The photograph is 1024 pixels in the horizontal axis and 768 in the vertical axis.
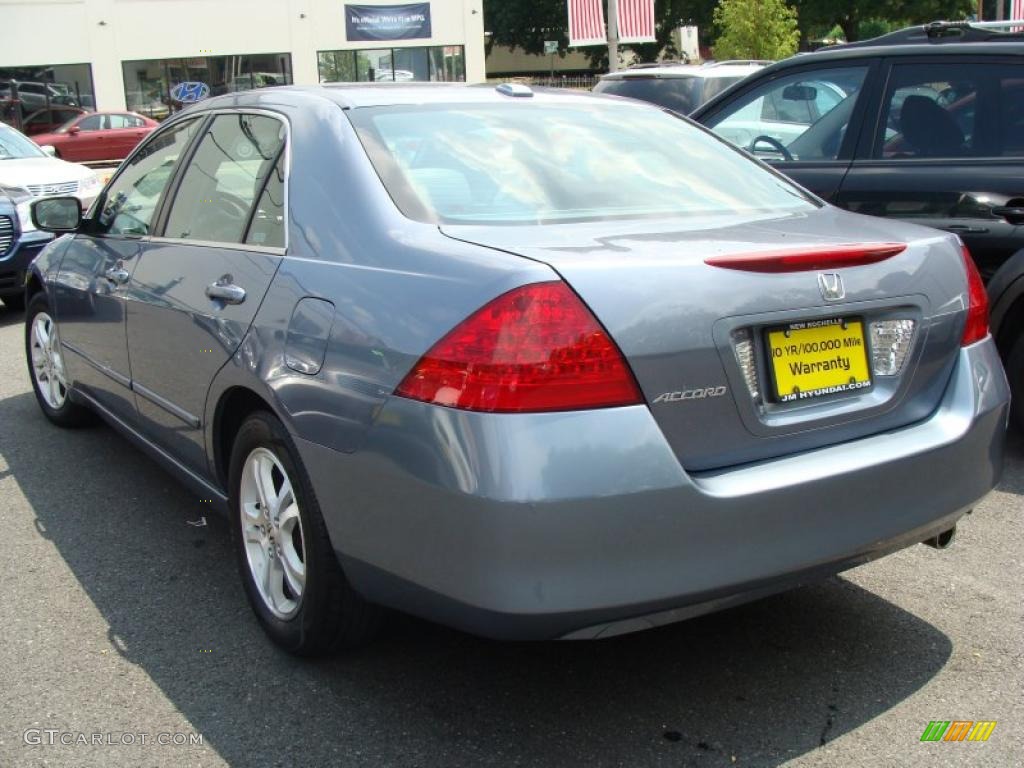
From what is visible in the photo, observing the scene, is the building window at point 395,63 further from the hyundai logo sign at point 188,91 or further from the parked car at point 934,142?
the parked car at point 934,142

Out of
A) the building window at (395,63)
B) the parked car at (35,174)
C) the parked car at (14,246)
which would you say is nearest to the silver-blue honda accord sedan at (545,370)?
the parked car at (14,246)

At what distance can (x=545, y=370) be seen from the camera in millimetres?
2486

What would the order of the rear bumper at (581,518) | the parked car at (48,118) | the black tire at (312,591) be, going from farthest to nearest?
the parked car at (48,118) → the black tire at (312,591) → the rear bumper at (581,518)

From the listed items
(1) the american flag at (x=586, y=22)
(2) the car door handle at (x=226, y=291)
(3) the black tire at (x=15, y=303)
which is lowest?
(3) the black tire at (x=15, y=303)

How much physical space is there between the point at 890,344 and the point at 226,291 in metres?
1.91

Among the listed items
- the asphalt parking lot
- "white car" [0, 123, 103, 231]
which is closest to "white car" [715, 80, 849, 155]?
the asphalt parking lot

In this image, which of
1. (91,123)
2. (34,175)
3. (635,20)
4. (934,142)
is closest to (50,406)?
(934,142)

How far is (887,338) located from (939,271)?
0.29 metres

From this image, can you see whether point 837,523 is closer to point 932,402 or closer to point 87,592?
point 932,402

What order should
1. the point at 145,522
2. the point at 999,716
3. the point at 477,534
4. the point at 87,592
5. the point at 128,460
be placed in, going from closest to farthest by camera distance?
1. the point at 477,534
2. the point at 999,716
3. the point at 87,592
4. the point at 145,522
5. the point at 128,460

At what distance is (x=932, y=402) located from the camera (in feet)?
9.89

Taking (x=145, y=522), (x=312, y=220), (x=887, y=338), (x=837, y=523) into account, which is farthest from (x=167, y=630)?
(x=887, y=338)

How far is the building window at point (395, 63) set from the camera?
38438 millimetres

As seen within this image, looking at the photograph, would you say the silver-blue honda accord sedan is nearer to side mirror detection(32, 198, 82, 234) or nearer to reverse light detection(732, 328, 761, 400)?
reverse light detection(732, 328, 761, 400)
